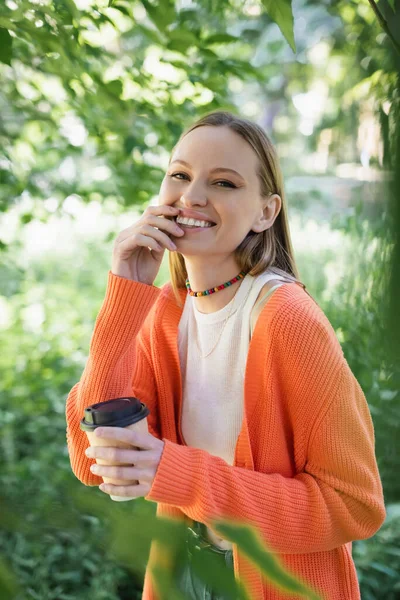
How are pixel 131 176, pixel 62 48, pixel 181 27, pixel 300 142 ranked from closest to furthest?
pixel 62 48 → pixel 181 27 → pixel 131 176 → pixel 300 142

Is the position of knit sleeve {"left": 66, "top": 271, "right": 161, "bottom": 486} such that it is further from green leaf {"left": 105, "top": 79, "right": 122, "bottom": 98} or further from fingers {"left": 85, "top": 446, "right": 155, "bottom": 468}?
green leaf {"left": 105, "top": 79, "right": 122, "bottom": 98}

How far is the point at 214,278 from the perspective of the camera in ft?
3.94

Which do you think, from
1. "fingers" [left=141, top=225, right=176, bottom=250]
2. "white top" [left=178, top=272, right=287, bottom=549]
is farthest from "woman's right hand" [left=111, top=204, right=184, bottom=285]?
"white top" [left=178, top=272, right=287, bottom=549]

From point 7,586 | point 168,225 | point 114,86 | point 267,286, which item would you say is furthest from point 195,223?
point 7,586

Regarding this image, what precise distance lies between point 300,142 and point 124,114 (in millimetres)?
4079

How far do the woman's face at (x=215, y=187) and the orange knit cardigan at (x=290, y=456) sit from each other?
0.42ft

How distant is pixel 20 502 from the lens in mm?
323

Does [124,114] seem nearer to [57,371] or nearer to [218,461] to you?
[218,461]

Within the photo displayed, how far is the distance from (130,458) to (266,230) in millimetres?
540

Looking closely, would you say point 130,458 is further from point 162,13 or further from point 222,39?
point 222,39

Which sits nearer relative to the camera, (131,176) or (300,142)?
(131,176)

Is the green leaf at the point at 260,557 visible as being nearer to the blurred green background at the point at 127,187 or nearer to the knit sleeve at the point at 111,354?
the blurred green background at the point at 127,187

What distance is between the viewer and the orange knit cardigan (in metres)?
0.96

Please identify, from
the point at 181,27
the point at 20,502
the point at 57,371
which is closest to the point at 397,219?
the point at 20,502
